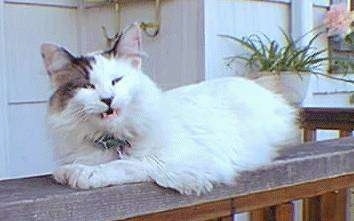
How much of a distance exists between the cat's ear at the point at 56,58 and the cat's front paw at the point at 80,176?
0.19m

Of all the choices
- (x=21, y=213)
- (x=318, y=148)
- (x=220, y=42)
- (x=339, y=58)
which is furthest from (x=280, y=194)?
(x=339, y=58)

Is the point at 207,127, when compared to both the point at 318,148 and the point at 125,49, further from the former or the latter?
the point at 318,148

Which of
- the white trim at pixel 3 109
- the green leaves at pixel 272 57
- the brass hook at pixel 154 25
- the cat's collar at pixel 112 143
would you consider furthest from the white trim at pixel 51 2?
the cat's collar at pixel 112 143

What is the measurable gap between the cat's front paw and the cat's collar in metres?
0.07

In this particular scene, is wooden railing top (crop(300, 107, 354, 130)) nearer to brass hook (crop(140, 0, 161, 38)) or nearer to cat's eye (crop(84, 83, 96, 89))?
brass hook (crop(140, 0, 161, 38))

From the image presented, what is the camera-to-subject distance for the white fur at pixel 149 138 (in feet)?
3.60

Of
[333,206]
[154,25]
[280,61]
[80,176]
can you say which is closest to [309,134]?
[280,61]

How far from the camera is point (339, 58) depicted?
10.5 feet

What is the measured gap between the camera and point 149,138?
46.3 inches

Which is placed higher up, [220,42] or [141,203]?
[220,42]

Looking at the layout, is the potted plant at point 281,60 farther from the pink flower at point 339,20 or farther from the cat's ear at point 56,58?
the cat's ear at point 56,58

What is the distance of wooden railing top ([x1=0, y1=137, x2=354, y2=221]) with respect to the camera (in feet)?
2.99


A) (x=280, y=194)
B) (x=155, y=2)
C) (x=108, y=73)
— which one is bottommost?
(x=280, y=194)

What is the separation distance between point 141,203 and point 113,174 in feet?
0.22
